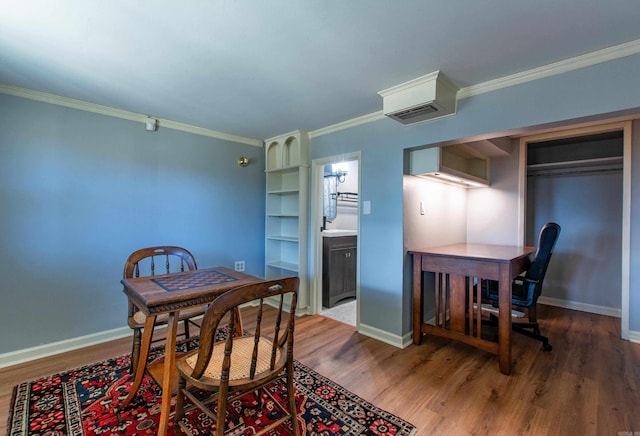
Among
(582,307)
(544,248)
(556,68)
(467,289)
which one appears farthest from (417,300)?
(582,307)

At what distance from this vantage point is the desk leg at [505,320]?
209 cm

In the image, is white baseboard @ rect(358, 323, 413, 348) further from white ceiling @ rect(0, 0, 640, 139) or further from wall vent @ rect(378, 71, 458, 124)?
white ceiling @ rect(0, 0, 640, 139)

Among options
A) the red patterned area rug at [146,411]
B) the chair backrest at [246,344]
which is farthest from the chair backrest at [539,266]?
the chair backrest at [246,344]

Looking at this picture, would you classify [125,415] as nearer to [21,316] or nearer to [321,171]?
[21,316]

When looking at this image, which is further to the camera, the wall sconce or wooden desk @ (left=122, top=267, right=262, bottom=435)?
the wall sconce

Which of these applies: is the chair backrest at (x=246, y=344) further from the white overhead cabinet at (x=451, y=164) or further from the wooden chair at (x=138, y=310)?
the white overhead cabinet at (x=451, y=164)

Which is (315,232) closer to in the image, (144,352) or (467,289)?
(467,289)

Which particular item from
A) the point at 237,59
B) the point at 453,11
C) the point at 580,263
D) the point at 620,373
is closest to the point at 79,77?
the point at 237,59

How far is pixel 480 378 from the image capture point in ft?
6.70

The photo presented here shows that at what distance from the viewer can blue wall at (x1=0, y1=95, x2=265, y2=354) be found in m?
2.24

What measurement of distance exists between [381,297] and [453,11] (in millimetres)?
2217

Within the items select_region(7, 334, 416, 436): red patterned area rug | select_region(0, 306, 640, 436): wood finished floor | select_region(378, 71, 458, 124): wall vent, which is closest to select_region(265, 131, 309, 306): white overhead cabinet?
select_region(0, 306, 640, 436): wood finished floor

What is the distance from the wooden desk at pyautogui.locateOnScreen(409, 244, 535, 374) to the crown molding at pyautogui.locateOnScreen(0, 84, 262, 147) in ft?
8.44

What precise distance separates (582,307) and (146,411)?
15.1 feet
